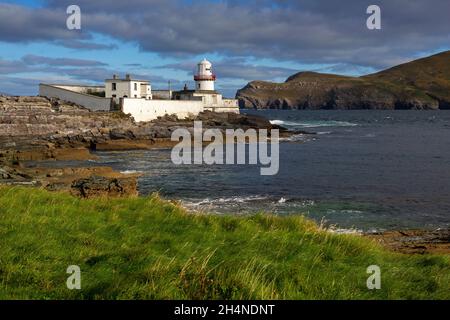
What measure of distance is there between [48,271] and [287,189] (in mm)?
25382

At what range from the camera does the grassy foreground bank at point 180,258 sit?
668cm

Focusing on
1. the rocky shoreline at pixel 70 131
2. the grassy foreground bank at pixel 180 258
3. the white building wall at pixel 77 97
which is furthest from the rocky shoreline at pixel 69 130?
the grassy foreground bank at pixel 180 258

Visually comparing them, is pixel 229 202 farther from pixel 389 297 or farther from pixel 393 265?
pixel 389 297

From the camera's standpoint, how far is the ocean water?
2431cm

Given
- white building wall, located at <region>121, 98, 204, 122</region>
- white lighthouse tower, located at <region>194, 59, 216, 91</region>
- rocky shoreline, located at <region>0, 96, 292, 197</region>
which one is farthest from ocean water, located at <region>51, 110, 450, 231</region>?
white lighthouse tower, located at <region>194, 59, 216, 91</region>

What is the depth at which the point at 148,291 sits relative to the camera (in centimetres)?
640

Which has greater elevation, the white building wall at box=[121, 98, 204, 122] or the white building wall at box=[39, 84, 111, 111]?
the white building wall at box=[39, 84, 111, 111]

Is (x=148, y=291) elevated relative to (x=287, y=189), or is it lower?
elevated

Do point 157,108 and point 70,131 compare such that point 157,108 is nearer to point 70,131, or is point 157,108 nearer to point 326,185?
point 70,131

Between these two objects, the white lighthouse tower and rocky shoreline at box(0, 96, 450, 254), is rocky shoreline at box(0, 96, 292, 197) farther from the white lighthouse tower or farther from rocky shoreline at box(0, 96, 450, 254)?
the white lighthouse tower

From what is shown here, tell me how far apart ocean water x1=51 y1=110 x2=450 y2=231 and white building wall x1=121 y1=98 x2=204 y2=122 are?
583 inches

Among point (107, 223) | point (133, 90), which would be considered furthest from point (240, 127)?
point (107, 223)

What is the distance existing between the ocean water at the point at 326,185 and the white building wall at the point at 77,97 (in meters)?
17.4
